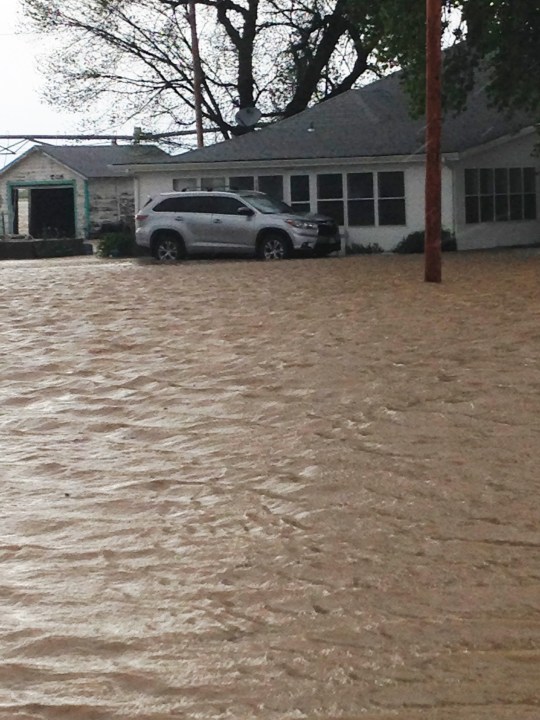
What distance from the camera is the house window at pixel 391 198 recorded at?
115ft

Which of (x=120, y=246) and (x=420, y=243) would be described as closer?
(x=420, y=243)

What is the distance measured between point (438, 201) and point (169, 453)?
46.0 ft

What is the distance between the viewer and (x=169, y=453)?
28.5ft

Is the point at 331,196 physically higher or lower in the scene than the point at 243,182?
lower

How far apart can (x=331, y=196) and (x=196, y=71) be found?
360 inches

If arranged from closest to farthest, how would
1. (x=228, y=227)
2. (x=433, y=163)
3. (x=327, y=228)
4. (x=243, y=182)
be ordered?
(x=433, y=163) → (x=228, y=227) → (x=327, y=228) → (x=243, y=182)

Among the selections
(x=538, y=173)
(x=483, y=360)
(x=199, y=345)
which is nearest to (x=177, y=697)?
(x=483, y=360)

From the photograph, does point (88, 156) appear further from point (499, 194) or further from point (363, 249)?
point (499, 194)

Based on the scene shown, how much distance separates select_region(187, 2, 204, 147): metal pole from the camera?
1655 inches

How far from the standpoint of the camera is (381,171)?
3516 centimetres

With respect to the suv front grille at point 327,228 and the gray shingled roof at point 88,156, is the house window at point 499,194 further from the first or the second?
the gray shingled roof at point 88,156

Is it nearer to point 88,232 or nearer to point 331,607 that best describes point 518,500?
point 331,607

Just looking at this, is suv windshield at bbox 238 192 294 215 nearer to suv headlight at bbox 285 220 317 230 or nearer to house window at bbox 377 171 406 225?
suv headlight at bbox 285 220 317 230

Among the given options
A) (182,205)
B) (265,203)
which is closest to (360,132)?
(265,203)
